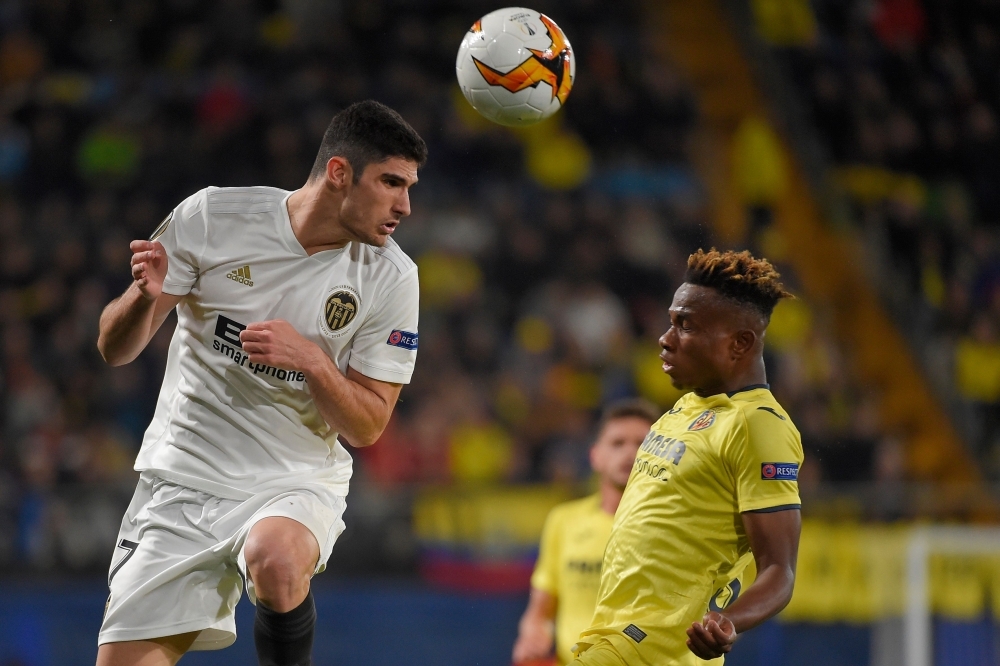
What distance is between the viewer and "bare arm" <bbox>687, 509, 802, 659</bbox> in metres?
3.09

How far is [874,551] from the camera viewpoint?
8633 millimetres

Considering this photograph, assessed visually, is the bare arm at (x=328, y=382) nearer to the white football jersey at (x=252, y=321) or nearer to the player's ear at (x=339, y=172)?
the white football jersey at (x=252, y=321)

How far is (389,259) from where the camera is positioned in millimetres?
4195

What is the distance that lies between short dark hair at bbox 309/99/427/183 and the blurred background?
3737mm

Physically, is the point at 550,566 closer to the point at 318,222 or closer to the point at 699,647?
the point at 318,222

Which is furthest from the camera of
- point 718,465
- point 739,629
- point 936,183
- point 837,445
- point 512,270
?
point 936,183

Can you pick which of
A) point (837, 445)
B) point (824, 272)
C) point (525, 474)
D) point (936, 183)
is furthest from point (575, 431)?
point (936, 183)

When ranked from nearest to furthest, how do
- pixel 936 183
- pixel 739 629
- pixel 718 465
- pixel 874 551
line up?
pixel 739 629, pixel 718 465, pixel 874 551, pixel 936 183

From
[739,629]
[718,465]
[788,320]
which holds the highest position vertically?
[788,320]

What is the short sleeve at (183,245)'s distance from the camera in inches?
159

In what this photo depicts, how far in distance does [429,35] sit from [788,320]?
4590 mm

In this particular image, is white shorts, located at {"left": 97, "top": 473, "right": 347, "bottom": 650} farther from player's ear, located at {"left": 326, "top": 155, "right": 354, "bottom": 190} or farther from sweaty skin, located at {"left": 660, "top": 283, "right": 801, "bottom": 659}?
sweaty skin, located at {"left": 660, "top": 283, "right": 801, "bottom": 659}

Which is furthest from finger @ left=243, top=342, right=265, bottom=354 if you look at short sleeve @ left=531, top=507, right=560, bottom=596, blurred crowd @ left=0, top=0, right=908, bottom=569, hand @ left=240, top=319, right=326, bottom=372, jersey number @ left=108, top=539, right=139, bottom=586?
blurred crowd @ left=0, top=0, right=908, bottom=569

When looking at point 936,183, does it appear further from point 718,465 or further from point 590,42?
point 718,465
